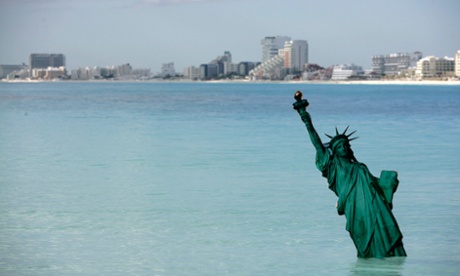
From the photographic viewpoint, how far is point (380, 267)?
811 centimetres

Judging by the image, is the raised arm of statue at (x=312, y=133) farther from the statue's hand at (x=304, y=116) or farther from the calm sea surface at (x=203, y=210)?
the calm sea surface at (x=203, y=210)

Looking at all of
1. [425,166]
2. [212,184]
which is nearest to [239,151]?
[425,166]

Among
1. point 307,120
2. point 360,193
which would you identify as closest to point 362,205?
point 360,193

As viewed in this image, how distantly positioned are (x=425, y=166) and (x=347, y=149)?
32.7 feet

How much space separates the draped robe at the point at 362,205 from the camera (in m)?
7.36

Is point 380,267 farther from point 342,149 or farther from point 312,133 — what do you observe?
point 312,133

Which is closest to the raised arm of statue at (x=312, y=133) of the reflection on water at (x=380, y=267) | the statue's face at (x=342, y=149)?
the statue's face at (x=342, y=149)

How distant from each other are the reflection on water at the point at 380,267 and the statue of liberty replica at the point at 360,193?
0.47 meters

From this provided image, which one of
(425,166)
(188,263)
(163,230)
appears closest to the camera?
(188,263)

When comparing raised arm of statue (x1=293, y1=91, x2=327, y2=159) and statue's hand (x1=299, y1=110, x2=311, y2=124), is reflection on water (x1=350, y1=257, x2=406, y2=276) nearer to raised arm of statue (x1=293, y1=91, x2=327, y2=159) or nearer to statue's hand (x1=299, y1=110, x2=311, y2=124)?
raised arm of statue (x1=293, y1=91, x2=327, y2=159)

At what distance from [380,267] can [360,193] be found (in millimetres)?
1029

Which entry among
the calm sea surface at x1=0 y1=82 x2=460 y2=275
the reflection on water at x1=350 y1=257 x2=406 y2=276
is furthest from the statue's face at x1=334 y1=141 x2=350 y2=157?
the calm sea surface at x1=0 y1=82 x2=460 y2=275

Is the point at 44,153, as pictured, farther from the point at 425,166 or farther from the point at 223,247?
the point at 223,247

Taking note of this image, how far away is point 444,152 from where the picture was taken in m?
20.8
